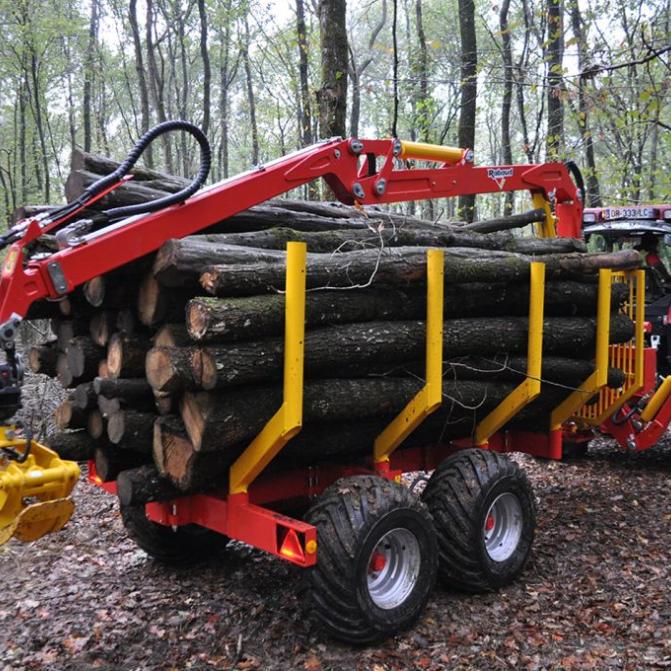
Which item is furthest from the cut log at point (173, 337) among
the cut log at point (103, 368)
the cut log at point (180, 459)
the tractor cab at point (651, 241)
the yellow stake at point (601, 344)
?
the tractor cab at point (651, 241)

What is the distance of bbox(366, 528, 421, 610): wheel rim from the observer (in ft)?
15.3

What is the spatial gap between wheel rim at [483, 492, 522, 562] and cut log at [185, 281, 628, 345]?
1419 mm

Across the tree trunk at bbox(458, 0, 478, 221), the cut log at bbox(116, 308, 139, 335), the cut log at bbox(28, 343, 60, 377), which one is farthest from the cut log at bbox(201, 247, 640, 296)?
the tree trunk at bbox(458, 0, 478, 221)

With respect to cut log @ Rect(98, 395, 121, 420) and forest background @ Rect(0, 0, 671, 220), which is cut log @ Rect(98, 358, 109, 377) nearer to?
cut log @ Rect(98, 395, 121, 420)

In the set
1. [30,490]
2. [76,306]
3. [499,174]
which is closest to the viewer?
[30,490]

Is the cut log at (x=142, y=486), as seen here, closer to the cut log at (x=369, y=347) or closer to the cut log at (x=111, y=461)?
the cut log at (x=111, y=461)

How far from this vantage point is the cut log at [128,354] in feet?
15.0

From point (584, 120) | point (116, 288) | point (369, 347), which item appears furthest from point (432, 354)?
point (584, 120)

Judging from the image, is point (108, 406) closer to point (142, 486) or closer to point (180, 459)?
point (142, 486)

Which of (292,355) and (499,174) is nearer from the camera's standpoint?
(292,355)

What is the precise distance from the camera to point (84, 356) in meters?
4.86

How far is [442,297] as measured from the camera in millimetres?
5008

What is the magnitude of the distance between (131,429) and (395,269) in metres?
1.94

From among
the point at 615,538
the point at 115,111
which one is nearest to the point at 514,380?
the point at 615,538
